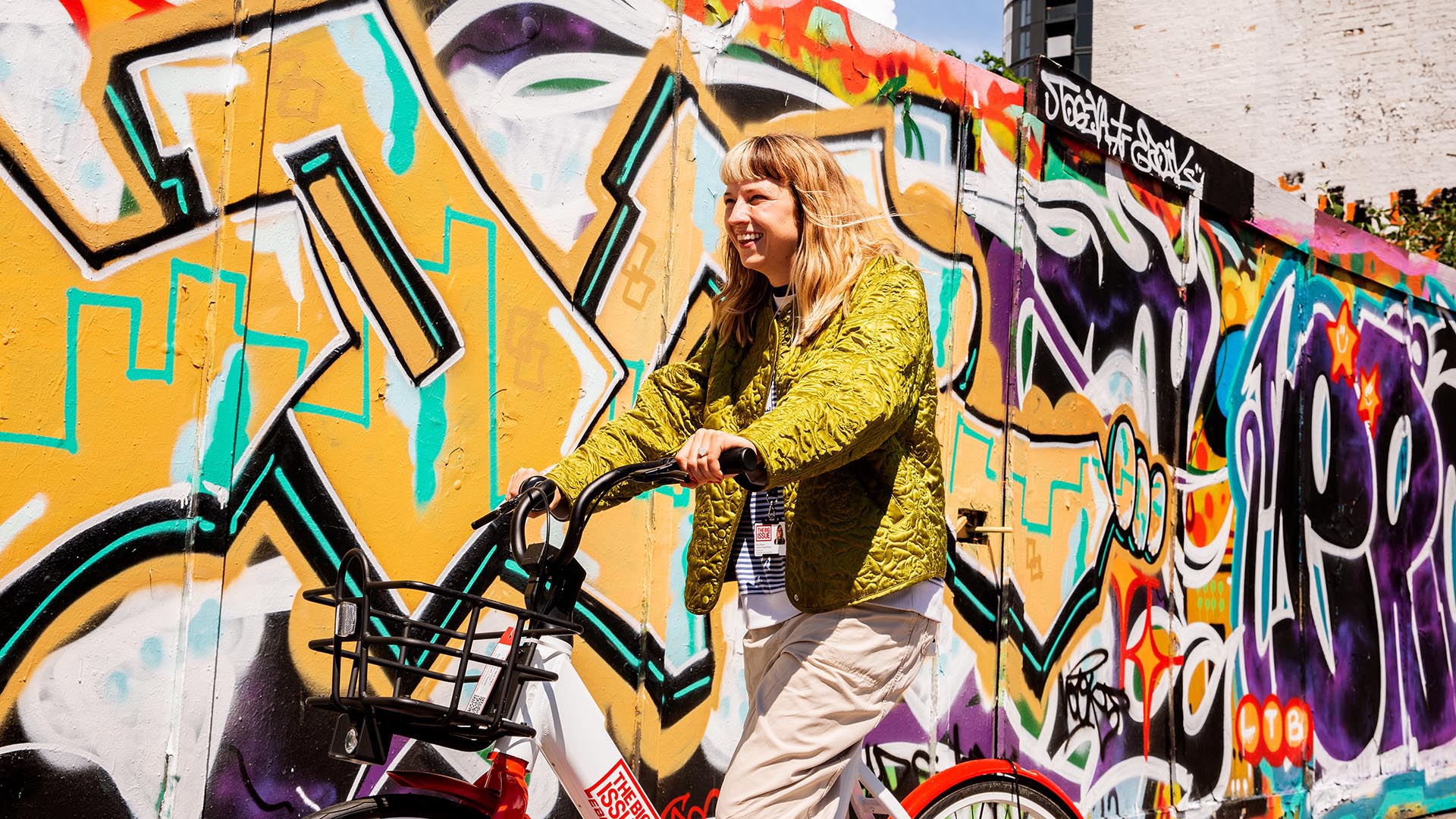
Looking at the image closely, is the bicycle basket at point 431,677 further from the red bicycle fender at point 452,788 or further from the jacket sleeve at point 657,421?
the jacket sleeve at point 657,421

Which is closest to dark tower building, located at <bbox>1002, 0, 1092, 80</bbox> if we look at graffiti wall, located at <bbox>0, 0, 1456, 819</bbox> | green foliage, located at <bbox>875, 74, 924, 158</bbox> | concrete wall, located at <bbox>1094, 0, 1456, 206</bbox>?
concrete wall, located at <bbox>1094, 0, 1456, 206</bbox>

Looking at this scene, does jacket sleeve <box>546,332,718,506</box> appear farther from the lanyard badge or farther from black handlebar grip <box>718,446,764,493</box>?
black handlebar grip <box>718,446,764,493</box>

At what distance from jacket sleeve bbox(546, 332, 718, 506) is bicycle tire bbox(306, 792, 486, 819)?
28.8 inches

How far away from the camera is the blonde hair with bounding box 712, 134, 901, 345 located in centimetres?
263

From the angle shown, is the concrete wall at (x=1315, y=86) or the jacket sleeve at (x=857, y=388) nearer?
the jacket sleeve at (x=857, y=388)

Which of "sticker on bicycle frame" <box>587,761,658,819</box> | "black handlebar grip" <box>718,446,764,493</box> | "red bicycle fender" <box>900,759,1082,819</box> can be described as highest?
"black handlebar grip" <box>718,446,764,493</box>

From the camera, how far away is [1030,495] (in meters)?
5.35

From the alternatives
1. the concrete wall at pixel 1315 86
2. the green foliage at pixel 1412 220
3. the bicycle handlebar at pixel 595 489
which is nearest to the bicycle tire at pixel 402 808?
the bicycle handlebar at pixel 595 489

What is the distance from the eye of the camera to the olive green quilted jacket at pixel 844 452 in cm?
234

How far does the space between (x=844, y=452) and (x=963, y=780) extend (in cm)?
128

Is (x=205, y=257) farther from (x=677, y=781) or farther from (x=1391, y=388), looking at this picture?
(x=1391, y=388)

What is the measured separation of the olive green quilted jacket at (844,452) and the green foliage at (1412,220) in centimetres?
944

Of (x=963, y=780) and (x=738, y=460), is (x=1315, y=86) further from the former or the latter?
(x=738, y=460)

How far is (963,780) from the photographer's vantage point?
3189 millimetres
